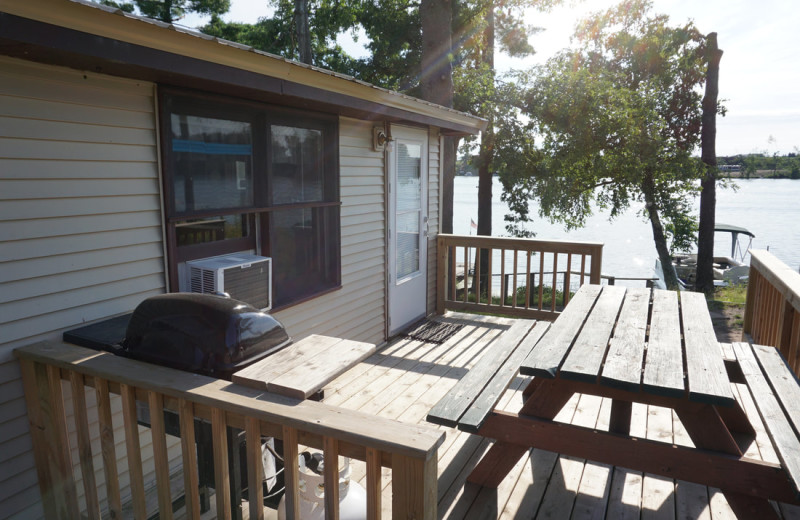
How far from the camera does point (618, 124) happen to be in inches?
448

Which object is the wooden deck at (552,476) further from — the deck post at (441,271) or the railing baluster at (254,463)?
the deck post at (441,271)

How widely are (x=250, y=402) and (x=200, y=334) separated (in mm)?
439

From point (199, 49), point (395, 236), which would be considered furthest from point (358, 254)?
point (199, 49)

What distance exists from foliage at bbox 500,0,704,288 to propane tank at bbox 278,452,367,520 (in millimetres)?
10825

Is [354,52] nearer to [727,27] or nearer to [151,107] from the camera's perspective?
[727,27]

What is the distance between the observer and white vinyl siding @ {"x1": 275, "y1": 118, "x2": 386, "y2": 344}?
13.8ft

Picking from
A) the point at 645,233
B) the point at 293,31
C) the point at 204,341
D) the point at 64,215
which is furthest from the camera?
the point at 645,233

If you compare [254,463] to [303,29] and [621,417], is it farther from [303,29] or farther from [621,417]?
[303,29]

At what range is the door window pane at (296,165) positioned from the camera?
3.55m

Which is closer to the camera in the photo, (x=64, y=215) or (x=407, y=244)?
(x=64, y=215)

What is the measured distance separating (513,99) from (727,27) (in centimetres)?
519

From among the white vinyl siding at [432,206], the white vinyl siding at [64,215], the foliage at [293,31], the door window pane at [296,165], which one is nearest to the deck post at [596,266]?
the white vinyl siding at [432,206]

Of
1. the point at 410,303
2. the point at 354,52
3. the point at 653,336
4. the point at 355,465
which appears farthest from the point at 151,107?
the point at 354,52

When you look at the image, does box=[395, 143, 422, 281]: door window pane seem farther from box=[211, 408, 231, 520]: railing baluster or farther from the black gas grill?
→ box=[211, 408, 231, 520]: railing baluster
